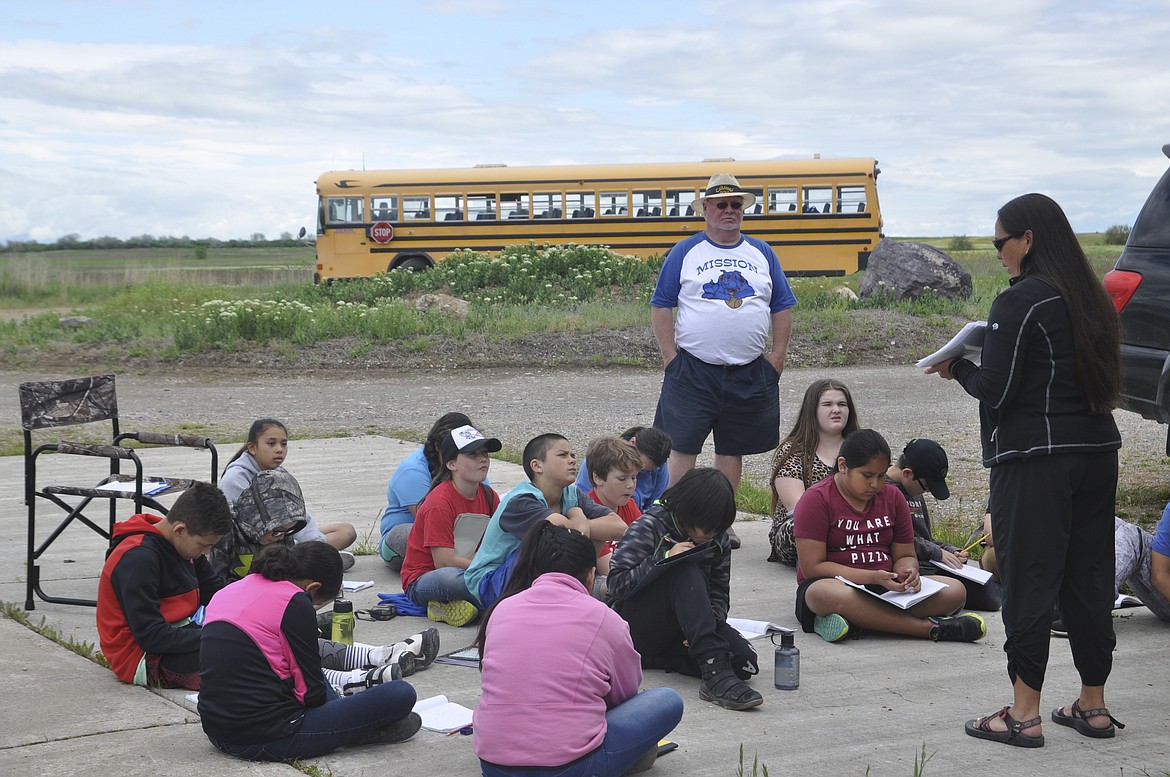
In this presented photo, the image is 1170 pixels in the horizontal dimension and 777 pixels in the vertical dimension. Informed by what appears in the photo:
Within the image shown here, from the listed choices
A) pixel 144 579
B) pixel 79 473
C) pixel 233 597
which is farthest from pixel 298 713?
pixel 79 473

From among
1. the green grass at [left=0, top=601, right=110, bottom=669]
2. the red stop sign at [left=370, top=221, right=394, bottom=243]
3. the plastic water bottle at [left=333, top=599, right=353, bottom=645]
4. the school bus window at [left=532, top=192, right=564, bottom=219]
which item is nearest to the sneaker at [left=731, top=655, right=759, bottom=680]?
the plastic water bottle at [left=333, top=599, right=353, bottom=645]

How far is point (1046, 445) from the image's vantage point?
444cm

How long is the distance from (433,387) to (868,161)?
16074 millimetres

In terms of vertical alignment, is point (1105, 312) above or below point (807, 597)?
above

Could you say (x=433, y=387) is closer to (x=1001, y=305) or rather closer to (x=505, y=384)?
(x=505, y=384)

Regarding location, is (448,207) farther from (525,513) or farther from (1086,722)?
(1086,722)

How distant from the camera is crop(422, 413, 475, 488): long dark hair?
266 inches

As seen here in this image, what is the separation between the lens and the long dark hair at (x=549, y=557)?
14.2 feet

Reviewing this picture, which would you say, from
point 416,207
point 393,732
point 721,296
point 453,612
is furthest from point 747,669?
point 416,207

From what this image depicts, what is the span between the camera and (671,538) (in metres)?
5.31

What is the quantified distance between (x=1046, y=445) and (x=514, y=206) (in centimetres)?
2668

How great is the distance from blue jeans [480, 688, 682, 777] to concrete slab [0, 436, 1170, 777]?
0.25 meters

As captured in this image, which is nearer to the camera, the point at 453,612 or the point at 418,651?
the point at 418,651

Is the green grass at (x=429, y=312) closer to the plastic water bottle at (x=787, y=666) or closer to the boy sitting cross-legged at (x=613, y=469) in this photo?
the boy sitting cross-legged at (x=613, y=469)
